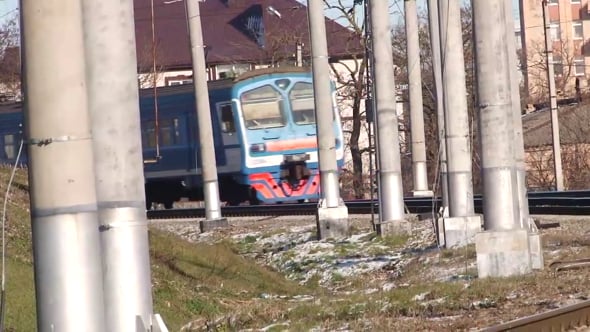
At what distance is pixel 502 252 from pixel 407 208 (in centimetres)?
1546

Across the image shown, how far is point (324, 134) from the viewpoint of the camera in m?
25.5

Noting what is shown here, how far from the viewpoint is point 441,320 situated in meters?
12.1

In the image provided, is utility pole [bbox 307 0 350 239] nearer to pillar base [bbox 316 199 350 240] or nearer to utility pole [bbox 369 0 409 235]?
pillar base [bbox 316 199 350 240]

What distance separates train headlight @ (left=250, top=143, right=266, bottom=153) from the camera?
33.6m

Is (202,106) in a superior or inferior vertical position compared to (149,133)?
superior

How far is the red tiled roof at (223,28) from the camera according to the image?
3061 inches

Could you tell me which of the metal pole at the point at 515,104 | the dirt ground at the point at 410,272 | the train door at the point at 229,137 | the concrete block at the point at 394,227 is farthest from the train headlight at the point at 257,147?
the metal pole at the point at 515,104

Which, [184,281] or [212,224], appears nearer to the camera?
[184,281]

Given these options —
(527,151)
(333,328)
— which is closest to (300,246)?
(333,328)

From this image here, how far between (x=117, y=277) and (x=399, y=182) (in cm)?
1787

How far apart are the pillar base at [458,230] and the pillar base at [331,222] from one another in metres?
4.25

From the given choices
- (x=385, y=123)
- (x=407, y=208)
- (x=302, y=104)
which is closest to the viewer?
(x=385, y=123)

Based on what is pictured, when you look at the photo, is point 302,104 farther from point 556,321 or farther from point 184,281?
point 556,321

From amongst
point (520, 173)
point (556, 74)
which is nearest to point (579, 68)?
point (556, 74)
